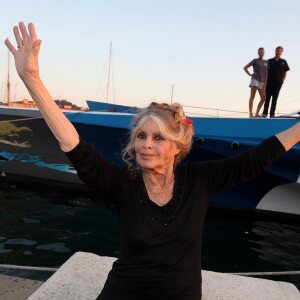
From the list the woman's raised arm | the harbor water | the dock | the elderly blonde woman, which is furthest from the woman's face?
the harbor water

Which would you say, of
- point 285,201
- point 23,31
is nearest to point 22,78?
point 23,31

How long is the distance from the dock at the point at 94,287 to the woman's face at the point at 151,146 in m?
1.12

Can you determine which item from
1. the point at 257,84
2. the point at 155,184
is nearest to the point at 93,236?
the point at 257,84

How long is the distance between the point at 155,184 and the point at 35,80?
0.76 meters

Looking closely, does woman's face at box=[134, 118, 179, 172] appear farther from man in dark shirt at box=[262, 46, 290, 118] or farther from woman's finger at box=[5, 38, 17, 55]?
man in dark shirt at box=[262, 46, 290, 118]

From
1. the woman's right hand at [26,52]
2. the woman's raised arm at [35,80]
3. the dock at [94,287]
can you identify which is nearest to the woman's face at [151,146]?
the woman's raised arm at [35,80]

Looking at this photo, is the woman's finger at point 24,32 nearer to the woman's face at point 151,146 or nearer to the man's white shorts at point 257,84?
the woman's face at point 151,146

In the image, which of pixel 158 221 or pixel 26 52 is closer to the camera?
pixel 26 52

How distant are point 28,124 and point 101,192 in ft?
29.1

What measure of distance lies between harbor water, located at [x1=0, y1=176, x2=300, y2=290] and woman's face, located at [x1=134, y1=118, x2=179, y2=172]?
3.39m

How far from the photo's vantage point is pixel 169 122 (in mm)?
1774

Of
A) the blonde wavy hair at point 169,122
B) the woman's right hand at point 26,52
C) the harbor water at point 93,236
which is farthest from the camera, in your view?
the harbor water at point 93,236

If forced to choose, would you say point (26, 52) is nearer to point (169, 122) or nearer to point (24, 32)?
point (24, 32)

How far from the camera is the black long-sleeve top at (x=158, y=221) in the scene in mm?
1659
